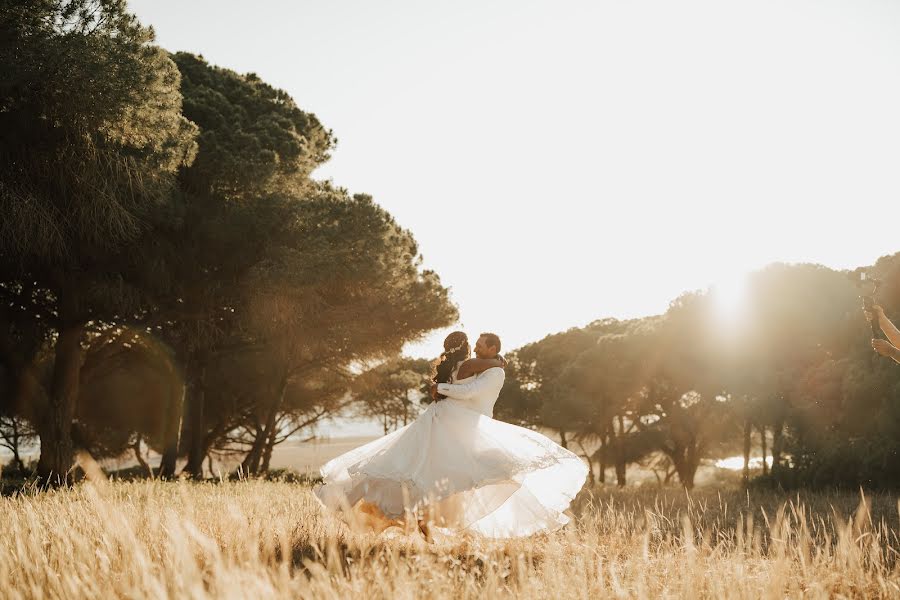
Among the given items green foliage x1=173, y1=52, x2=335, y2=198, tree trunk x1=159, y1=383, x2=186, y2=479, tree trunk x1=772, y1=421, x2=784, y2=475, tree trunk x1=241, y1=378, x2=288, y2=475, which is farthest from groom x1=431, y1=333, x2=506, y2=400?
tree trunk x1=772, y1=421, x2=784, y2=475

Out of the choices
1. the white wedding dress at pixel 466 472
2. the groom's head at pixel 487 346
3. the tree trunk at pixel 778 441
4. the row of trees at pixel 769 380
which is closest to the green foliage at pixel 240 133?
the groom's head at pixel 487 346

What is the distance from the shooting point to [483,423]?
5.67 m

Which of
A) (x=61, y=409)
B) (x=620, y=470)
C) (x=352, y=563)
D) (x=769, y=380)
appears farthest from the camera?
(x=620, y=470)

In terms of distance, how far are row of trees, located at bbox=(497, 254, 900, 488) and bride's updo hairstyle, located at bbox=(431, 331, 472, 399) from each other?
706 cm

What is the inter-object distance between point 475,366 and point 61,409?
10.8 meters

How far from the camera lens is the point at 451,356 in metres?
6.21

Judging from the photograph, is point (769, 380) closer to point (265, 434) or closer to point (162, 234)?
point (265, 434)

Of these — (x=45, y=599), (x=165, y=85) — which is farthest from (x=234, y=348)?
(x=45, y=599)

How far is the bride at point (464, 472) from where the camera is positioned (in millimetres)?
5141

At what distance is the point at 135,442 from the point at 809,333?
2756cm

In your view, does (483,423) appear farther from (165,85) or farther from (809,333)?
(809,333)

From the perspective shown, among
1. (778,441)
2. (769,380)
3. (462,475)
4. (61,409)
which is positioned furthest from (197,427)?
(778,441)

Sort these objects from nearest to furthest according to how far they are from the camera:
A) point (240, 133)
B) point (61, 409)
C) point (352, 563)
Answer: point (352, 563) → point (61, 409) → point (240, 133)

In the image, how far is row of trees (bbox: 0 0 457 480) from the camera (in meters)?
10.6
